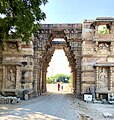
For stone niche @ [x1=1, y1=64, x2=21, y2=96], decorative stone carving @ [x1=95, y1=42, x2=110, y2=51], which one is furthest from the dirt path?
decorative stone carving @ [x1=95, y1=42, x2=110, y2=51]

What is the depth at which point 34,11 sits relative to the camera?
14.1 meters

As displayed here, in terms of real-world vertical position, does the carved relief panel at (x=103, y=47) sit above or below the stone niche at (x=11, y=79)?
above

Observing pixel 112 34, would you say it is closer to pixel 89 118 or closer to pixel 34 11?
pixel 34 11

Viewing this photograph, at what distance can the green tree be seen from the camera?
42.4 feet

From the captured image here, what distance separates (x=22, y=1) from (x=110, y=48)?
7828 mm

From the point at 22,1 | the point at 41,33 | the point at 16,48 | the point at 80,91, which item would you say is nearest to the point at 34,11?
the point at 22,1

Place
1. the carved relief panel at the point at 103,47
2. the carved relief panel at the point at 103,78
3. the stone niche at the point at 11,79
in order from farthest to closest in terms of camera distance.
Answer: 1. the carved relief panel at the point at 103,47
2. the carved relief panel at the point at 103,78
3. the stone niche at the point at 11,79

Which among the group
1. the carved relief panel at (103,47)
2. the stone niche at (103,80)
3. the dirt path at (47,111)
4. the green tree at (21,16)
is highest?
the green tree at (21,16)

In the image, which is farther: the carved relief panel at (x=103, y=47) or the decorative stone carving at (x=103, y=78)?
the carved relief panel at (x=103, y=47)

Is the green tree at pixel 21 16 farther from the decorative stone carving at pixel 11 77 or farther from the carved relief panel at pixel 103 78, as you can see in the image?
the carved relief panel at pixel 103 78

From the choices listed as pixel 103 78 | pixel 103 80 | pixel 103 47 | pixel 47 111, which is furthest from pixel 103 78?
pixel 47 111

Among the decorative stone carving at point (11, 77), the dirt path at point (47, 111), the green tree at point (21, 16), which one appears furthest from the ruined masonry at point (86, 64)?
the dirt path at point (47, 111)

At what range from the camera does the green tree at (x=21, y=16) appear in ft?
42.4

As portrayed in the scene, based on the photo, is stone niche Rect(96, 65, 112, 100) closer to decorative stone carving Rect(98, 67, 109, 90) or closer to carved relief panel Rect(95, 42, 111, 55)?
decorative stone carving Rect(98, 67, 109, 90)
